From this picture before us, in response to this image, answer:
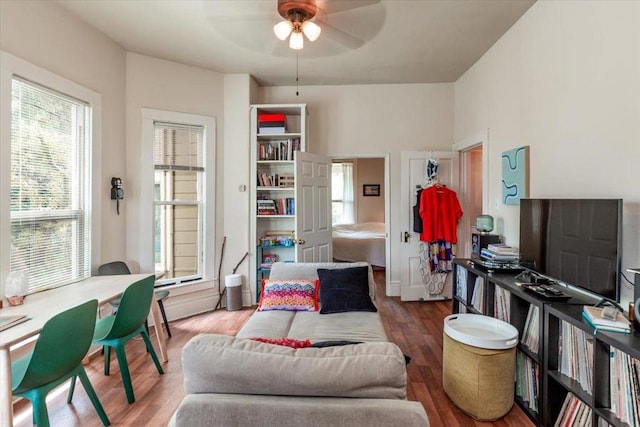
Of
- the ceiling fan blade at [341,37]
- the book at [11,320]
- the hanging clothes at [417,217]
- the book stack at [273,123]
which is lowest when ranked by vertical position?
the book at [11,320]

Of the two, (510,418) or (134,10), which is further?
(134,10)

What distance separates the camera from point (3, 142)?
2141 millimetres

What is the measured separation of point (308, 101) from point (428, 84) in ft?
5.64

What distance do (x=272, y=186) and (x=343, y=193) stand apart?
4206 mm

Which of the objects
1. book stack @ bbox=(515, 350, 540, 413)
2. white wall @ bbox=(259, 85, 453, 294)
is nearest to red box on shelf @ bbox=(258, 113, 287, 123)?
white wall @ bbox=(259, 85, 453, 294)

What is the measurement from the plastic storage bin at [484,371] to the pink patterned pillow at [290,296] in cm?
114

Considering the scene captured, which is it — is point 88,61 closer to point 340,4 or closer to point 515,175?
point 340,4

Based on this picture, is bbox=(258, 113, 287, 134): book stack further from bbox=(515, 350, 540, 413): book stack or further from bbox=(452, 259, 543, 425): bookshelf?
bbox=(515, 350, 540, 413): book stack

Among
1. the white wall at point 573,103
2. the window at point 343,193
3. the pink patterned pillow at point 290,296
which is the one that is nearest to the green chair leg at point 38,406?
the pink patterned pillow at point 290,296

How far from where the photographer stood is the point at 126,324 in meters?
2.21

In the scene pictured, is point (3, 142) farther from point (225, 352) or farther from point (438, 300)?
point (438, 300)

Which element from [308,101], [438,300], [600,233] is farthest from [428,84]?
[600,233]

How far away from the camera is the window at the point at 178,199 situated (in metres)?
3.62

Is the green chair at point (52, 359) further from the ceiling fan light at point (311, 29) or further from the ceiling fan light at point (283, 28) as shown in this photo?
the ceiling fan light at point (311, 29)
